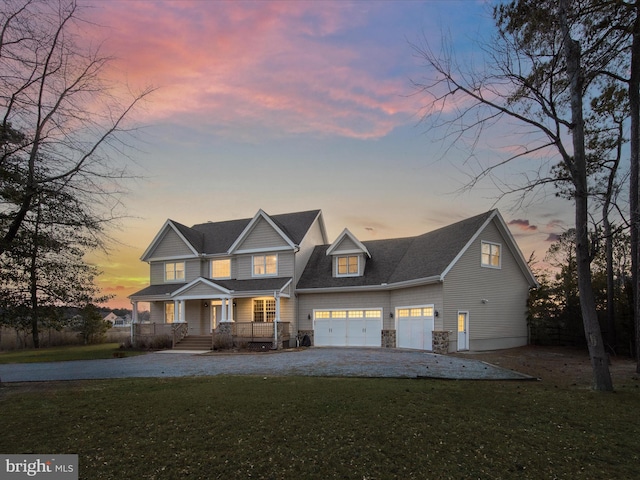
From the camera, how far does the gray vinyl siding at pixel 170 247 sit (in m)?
28.6

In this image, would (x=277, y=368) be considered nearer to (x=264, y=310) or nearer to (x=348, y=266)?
(x=264, y=310)

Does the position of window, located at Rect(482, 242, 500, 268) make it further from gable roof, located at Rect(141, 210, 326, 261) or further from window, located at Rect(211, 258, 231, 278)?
window, located at Rect(211, 258, 231, 278)

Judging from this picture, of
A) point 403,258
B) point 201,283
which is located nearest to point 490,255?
point 403,258

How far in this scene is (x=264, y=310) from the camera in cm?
2577

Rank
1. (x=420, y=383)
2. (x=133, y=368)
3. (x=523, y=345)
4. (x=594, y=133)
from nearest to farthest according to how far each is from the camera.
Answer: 1. (x=420, y=383)
2. (x=133, y=368)
3. (x=594, y=133)
4. (x=523, y=345)

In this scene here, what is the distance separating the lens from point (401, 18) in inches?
454

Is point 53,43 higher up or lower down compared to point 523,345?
higher up

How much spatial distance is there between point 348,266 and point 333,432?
1925 centimetres

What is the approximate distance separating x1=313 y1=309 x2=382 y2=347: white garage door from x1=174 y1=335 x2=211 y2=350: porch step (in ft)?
21.4

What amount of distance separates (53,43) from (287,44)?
7.59 metres

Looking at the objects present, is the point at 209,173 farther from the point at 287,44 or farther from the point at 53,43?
the point at 53,43

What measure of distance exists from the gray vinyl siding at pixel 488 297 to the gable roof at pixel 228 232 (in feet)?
34.7

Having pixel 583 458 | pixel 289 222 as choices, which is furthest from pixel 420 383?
pixel 289 222

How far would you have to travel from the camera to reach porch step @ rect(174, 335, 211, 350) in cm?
2356
